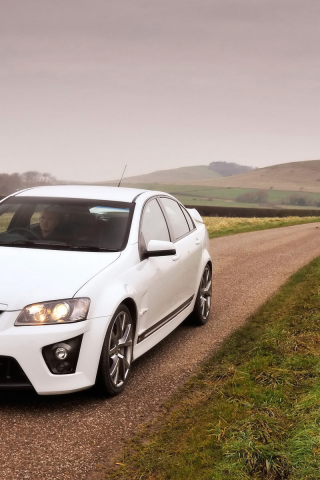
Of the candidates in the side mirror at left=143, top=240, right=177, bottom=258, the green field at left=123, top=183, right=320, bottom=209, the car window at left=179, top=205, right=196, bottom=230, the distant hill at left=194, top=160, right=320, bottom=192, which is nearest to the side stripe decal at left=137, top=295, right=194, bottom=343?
the side mirror at left=143, top=240, right=177, bottom=258

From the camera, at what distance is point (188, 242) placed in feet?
24.4

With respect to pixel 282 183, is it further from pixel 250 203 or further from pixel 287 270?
pixel 287 270

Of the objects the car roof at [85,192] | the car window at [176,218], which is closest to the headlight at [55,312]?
the car roof at [85,192]

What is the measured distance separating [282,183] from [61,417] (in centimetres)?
13990

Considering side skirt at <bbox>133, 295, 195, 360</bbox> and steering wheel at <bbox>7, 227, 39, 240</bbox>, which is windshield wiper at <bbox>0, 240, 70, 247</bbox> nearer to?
steering wheel at <bbox>7, 227, 39, 240</bbox>

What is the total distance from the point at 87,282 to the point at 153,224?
5.64ft

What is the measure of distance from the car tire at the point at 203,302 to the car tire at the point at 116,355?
8.22 ft

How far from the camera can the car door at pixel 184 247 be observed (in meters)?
6.98

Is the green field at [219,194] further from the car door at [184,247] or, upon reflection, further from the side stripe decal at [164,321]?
the side stripe decal at [164,321]

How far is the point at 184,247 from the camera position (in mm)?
7184

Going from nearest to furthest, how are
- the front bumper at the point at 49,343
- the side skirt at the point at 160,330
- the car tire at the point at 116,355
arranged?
the front bumper at the point at 49,343 < the car tire at the point at 116,355 < the side skirt at the point at 160,330

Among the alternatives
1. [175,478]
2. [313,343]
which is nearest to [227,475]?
[175,478]

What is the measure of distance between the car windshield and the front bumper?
42.6 inches

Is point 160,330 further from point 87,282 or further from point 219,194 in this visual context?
point 219,194
